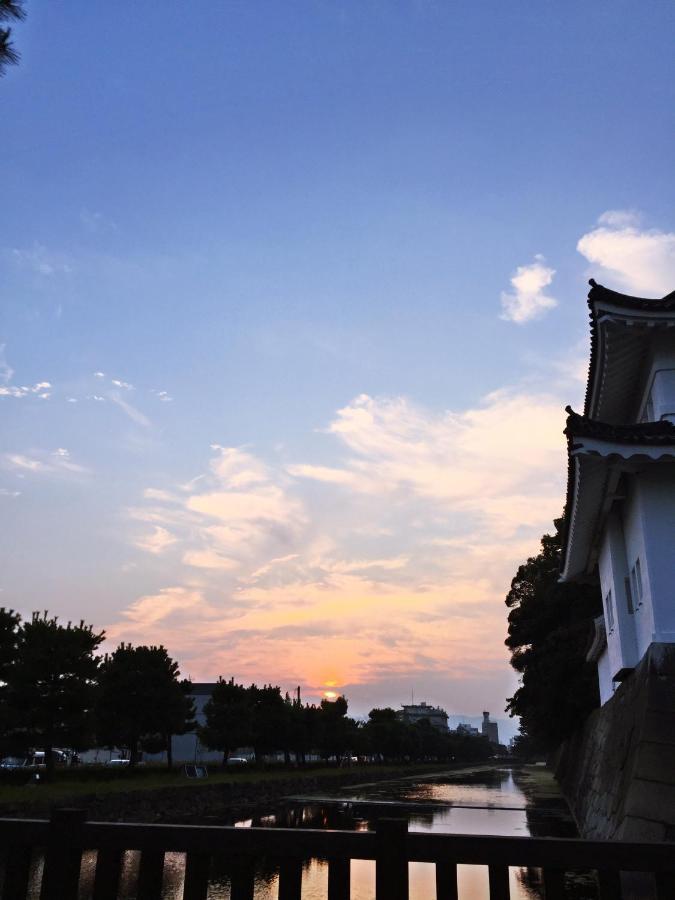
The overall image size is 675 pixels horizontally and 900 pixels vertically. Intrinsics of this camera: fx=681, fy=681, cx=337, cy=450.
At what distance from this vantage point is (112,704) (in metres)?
32.1

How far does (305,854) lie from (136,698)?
31.9 metres

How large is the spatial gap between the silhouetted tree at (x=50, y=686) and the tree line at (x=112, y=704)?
34 mm

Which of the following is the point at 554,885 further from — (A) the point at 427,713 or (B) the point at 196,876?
(A) the point at 427,713

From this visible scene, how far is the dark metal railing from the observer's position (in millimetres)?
3400

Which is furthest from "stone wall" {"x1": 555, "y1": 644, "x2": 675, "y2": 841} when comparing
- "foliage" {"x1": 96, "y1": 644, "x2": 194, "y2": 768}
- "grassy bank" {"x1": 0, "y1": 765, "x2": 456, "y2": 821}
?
"foliage" {"x1": 96, "y1": 644, "x2": 194, "y2": 768}

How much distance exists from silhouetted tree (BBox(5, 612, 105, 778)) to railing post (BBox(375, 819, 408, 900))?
79.7 ft

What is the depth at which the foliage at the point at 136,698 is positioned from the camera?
32.1 meters

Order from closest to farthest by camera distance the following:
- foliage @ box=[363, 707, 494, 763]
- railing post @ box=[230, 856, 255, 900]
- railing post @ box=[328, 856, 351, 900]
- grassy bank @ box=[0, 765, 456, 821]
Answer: railing post @ box=[328, 856, 351, 900] < railing post @ box=[230, 856, 255, 900] < grassy bank @ box=[0, 765, 456, 821] < foliage @ box=[363, 707, 494, 763]

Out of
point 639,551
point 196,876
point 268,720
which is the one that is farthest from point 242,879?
point 268,720

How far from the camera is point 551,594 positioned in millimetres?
32500

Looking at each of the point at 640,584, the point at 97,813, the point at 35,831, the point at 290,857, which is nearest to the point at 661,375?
the point at 640,584

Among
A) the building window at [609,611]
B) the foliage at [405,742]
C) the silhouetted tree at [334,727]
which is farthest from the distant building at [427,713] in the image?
the building window at [609,611]

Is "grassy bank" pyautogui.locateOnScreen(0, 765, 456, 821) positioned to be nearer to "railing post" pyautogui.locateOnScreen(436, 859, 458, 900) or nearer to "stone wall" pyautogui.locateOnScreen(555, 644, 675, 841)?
"stone wall" pyautogui.locateOnScreen(555, 644, 675, 841)

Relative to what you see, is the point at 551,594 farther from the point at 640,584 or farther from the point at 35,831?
the point at 35,831
